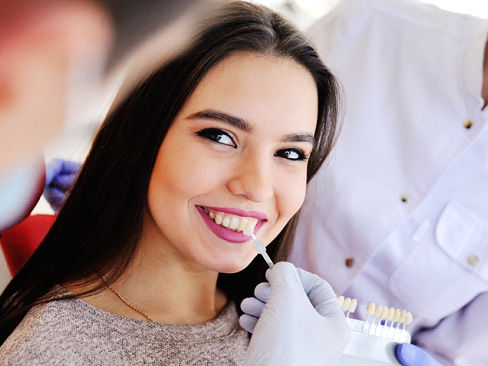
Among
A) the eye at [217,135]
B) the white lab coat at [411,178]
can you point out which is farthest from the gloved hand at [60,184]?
the white lab coat at [411,178]

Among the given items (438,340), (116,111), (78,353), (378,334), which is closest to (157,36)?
(116,111)

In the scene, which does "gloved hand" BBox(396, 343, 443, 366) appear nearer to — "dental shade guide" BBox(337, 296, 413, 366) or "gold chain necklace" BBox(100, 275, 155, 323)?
"dental shade guide" BBox(337, 296, 413, 366)

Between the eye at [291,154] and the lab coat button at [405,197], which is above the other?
the eye at [291,154]

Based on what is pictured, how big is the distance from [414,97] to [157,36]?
1.06 m

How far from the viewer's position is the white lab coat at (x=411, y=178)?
4.77 ft

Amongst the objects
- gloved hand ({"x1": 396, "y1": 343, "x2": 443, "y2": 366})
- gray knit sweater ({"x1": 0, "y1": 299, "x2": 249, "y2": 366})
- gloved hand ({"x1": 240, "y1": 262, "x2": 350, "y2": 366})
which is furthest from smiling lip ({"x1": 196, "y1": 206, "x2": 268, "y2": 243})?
gloved hand ({"x1": 396, "y1": 343, "x2": 443, "y2": 366})

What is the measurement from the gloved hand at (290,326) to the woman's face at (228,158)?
13 centimetres

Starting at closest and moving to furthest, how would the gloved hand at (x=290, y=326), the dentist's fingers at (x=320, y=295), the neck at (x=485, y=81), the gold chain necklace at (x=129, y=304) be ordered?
the gloved hand at (x=290, y=326) → the dentist's fingers at (x=320, y=295) → the gold chain necklace at (x=129, y=304) → the neck at (x=485, y=81)

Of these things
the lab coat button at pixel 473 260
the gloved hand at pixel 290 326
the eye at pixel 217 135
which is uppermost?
the eye at pixel 217 135

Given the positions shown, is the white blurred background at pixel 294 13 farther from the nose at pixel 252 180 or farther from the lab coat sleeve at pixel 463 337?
the lab coat sleeve at pixel 463 337

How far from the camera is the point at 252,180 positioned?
101cm

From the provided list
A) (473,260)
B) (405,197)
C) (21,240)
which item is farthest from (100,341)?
(473,260)

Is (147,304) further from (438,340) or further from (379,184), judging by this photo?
(438,340)

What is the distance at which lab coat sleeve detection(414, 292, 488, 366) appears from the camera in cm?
149
